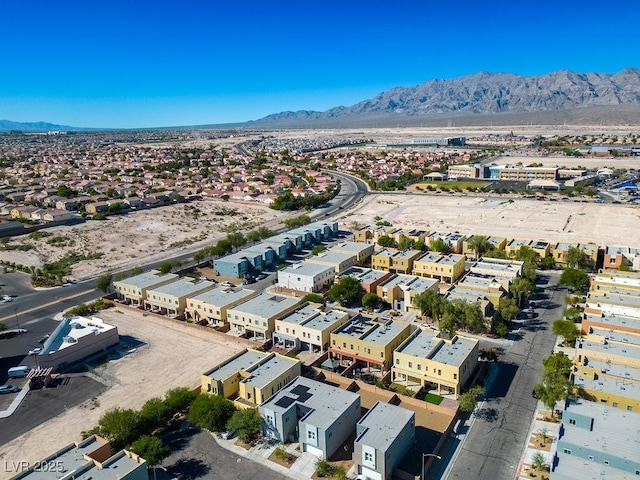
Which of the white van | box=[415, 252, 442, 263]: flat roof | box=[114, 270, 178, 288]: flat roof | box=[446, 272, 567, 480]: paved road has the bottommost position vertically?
box=[446, 272, 567, 480]: paved road

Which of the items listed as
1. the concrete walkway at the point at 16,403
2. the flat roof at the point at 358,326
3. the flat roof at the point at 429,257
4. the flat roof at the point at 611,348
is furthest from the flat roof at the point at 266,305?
the flat roof at the point at 611,348

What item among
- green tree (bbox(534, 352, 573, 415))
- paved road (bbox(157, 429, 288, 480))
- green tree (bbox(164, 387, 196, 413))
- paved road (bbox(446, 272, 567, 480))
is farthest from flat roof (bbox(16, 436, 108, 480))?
green tree (bbox(534, 352, 573, 415))

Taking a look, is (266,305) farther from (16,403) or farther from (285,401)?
(16,403)

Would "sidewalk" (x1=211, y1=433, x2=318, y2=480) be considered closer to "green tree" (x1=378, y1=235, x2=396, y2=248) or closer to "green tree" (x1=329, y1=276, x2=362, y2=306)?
"green tree" (x1=329, y1=276, x2=362, y2=306)

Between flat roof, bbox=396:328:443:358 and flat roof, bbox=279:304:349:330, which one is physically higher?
flat roof, bbox=279:304:349:330

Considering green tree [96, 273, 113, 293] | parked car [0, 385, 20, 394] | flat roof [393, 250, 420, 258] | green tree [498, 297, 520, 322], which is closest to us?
parked car [0, 385, 20, 394]

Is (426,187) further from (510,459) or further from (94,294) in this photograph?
(510,459)

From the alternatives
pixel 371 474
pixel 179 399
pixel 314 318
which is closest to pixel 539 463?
pixel 371 474

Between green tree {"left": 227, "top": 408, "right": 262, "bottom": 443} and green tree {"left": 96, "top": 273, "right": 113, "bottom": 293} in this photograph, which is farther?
green tree {"left": 96, "top": 273, "right": 113, "bottom": 293}
